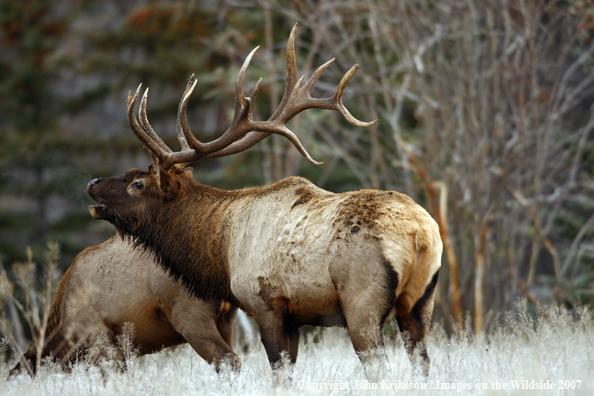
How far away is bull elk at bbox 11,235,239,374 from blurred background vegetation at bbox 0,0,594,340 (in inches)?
140

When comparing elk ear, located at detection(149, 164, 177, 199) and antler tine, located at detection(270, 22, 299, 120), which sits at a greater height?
antler tine, located at detection(270, 22, 299, 120)

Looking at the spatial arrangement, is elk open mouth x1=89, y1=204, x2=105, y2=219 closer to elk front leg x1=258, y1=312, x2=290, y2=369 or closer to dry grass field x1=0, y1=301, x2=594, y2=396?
dry grass field x1=0, y1=301, x2=594, y2=396

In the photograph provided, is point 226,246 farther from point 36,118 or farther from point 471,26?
point 36,118

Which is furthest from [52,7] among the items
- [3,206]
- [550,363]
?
[550,363]

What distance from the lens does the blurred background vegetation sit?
28.0 feet

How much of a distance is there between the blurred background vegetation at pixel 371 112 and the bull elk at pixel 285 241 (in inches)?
133

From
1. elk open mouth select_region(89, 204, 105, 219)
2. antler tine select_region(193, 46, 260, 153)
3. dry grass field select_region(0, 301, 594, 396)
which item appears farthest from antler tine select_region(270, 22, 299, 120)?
dry grass field select_region(0, 301, 594, 396)

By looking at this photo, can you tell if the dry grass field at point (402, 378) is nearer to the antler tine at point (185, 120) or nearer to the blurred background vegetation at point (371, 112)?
the antler tine at point (185, 120)

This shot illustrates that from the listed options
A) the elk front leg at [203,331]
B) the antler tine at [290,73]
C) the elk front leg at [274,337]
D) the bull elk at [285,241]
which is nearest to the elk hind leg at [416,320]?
the bull elk at [285,241]

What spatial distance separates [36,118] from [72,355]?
13226mm

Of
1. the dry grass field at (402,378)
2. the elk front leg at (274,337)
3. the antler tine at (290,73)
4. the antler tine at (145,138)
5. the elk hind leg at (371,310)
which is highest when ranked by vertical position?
the antler tine at (290,73)

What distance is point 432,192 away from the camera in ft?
27.1

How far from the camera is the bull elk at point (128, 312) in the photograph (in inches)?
215

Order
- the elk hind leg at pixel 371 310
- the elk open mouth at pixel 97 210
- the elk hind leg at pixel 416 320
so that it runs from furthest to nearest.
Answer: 1. the elk open mouth at pixel 97 210
2. the elk hind leg at pixel 416 320
3. the elk hind leg at pixel 371 310
